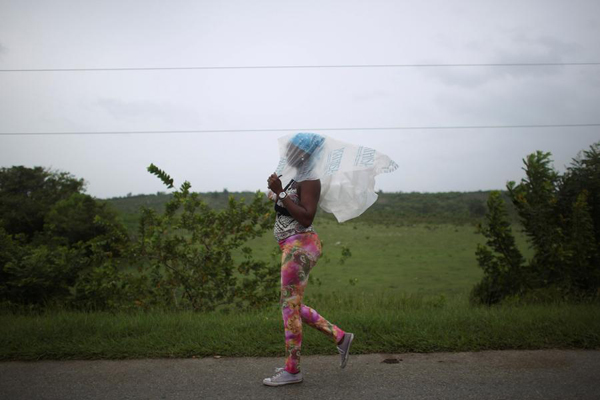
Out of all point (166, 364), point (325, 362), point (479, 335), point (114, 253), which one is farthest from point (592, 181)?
point (114, 253)

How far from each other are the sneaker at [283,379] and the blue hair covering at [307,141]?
5.62ft

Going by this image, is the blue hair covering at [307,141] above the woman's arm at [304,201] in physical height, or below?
above

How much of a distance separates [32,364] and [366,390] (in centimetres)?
289

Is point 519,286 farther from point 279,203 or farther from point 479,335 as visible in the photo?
point 279,203

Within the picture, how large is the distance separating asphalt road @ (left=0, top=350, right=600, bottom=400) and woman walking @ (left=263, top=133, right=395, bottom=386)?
327mm

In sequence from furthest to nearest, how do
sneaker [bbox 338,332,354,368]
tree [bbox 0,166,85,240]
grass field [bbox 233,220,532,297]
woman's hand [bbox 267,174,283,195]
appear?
grass field [bbox 233,220,532,297]
tree [bbox 0,166,85,240]
sneaker [bbox 338,332,354,368]
woman's hand [bbox 267,174,283,195]

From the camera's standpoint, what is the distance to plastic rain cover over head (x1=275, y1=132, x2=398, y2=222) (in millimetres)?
A: 3578

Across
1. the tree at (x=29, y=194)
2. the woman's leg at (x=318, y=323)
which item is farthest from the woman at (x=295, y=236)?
the tree at (x=29, y=194)

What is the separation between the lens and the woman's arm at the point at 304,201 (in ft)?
11.3

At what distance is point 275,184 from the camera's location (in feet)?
11.5

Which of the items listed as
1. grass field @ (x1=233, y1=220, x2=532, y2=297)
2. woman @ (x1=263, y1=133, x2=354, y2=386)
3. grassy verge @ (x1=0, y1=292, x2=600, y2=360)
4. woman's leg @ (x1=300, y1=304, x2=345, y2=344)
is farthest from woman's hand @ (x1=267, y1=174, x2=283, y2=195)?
grass field @ (x1=233, y1=220, x2=532, y2=297)

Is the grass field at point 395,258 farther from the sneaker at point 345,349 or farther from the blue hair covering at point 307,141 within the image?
the blue hair covering at point 307,141

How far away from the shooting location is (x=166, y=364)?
399cm

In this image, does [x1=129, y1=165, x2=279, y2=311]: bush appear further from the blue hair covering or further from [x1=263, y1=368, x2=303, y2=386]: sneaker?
the blue hair covering
